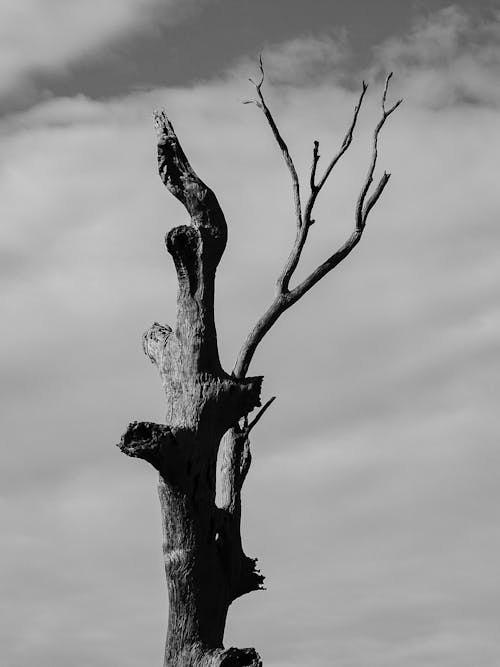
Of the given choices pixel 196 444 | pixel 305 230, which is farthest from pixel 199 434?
pixel 305 230

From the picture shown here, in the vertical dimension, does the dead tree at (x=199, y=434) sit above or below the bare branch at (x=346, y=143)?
below

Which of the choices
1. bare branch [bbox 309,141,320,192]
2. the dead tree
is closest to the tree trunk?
the dead tree

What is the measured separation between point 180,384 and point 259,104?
10.4ft

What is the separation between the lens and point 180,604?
830 centimetres

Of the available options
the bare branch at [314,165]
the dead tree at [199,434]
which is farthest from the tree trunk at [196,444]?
the bare branch at [314,165]

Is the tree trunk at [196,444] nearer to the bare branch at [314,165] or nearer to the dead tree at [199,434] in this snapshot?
the dead tree at [199,434]

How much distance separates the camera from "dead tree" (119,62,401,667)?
8.21 metres

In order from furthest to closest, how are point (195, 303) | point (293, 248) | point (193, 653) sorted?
point (293, 248), point (195, 303), point (193, 653)

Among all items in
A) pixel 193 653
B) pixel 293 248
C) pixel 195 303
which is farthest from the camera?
pixel 293 248

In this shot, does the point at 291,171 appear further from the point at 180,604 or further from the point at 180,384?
the point at 180,604

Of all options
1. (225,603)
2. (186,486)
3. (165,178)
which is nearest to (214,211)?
(165,178)

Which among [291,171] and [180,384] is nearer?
[180,384]

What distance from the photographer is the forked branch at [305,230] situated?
951 centimetres

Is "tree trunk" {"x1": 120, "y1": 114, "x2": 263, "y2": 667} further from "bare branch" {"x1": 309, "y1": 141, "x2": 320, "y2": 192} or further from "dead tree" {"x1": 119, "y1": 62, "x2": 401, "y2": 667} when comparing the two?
"bare branch" {"x1": 309, "y1": 141, "x2": 320, "y2": 192}
